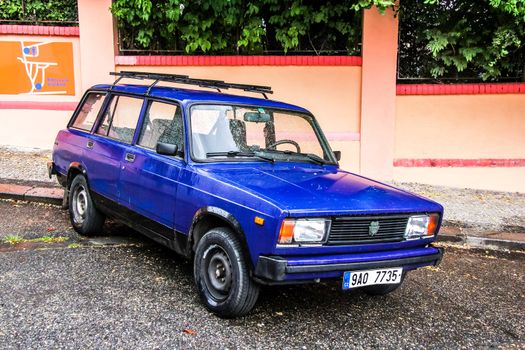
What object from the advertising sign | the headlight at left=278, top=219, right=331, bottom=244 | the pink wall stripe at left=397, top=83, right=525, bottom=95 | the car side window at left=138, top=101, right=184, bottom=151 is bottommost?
the headlight at left=278, top=219, right=331, bottom=244

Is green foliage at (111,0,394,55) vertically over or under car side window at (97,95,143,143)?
over

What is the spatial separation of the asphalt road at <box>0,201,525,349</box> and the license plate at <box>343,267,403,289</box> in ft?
1.26

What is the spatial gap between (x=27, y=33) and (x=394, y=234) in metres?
7.75

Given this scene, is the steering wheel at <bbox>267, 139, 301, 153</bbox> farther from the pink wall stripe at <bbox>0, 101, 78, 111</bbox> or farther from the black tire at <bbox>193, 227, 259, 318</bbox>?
the pink wall stripe at <bbox>0, 101, 78, 111</bbox>

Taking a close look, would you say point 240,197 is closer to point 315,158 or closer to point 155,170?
point 155,170

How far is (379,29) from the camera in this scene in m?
8.62

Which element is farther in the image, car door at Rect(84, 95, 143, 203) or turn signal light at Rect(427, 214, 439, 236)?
car door at Rect(84, 95, 143, 203)

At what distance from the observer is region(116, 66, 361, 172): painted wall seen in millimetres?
8742

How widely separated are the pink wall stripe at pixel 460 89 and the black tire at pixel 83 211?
5.43 m

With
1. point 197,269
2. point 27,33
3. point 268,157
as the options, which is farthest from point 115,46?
point 197,269

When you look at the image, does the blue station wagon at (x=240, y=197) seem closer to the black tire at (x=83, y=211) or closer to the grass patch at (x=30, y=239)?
the black tire at (x=83, y=211)

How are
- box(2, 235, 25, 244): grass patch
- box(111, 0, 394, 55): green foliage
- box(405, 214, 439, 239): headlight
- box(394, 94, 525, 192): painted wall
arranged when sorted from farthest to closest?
box(394, 94, 525, 192): painted wall
box(111, 0, 394, 55): green foliage
box(2, 235, 25, 244): grass patch
box(405, 214, 439, 239): headlight

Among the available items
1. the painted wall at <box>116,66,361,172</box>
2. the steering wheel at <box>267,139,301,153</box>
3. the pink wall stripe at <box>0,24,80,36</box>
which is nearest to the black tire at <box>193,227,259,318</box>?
the steering wheel at <box>267,139,301,153</box>

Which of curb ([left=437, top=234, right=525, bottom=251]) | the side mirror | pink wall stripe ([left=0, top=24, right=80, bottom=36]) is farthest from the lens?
pink wall stripe ([left=0, top=24, right=80, bottom=36])
